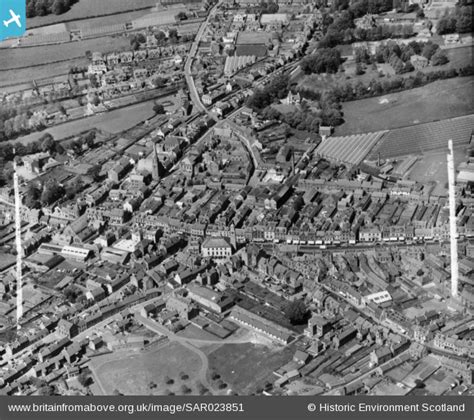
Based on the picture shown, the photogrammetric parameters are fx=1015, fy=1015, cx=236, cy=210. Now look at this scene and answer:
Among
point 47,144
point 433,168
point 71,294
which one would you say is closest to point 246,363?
point 71,294

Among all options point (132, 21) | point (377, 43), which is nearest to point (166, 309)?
point (377, 43)

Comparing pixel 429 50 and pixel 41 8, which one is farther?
pixel 41 8

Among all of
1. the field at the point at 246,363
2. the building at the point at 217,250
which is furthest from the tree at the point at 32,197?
the field at the point at 246,363

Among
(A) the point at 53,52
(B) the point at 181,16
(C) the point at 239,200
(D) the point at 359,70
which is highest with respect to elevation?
(B) the point at 181,16

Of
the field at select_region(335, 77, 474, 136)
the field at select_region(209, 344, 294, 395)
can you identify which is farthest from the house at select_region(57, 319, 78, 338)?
the field at select_region(335, 77, 474, 136)

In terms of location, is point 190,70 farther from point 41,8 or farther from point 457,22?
point 457,22

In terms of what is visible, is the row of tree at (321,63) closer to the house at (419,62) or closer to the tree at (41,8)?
the house at (419,62)

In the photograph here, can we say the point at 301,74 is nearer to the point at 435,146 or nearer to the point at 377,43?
the point at 377,43
